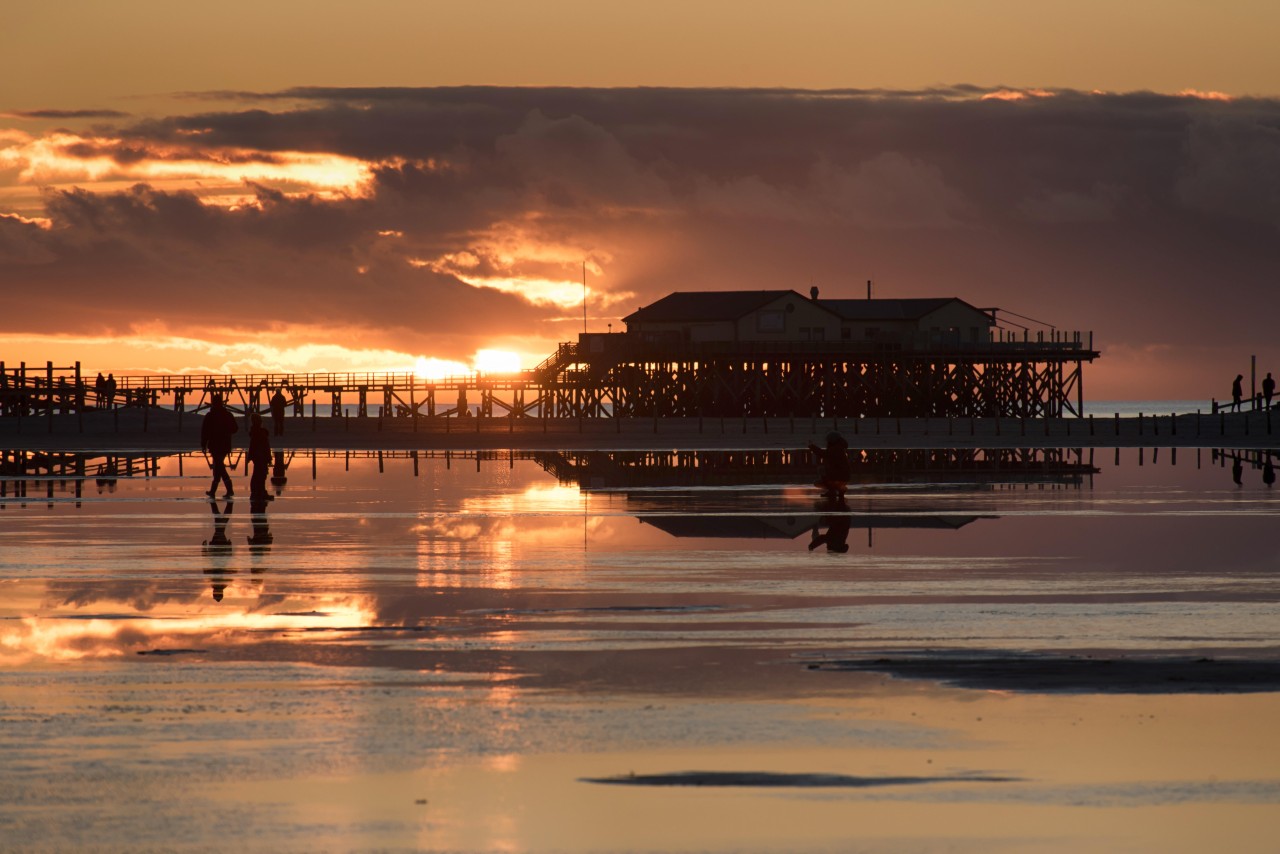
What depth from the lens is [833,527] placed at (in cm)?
2170

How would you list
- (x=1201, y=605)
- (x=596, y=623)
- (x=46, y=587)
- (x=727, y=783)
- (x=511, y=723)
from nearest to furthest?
(x=727, y=783) → (x=511, y=723) → (x=596, y=623) → (x=1201, y=605) → (x=46, y=587)

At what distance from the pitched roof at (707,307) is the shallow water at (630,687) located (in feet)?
260

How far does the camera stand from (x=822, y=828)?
285 inches

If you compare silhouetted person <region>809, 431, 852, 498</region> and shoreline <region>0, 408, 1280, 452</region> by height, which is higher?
shoreline <region>0, 408, 1280, 452</region>

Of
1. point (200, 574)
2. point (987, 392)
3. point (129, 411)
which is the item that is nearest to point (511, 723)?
point (200, 574)

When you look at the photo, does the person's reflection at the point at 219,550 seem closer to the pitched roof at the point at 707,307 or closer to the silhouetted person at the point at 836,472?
the silhouetted person at the point at 836,472

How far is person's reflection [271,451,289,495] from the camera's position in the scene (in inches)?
1271

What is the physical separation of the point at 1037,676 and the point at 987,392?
93142 millimetres

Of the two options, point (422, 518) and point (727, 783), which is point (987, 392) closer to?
point (422, 518)

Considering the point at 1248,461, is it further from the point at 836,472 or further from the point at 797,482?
the point at 836,472

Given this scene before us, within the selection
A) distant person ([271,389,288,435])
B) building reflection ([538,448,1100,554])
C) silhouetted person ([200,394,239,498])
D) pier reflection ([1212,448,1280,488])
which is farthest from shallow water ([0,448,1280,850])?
distant person ([271,389,288,435])

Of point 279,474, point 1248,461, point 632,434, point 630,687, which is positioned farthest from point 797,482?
point 632,434

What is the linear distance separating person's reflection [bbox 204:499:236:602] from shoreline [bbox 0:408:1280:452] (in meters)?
27.4

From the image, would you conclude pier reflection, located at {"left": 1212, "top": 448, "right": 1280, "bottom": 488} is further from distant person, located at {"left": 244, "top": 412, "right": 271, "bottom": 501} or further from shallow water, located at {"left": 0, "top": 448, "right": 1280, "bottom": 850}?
distant person, located at {"left": 244, "top": 412, "right": 271, "bottom": 501}
